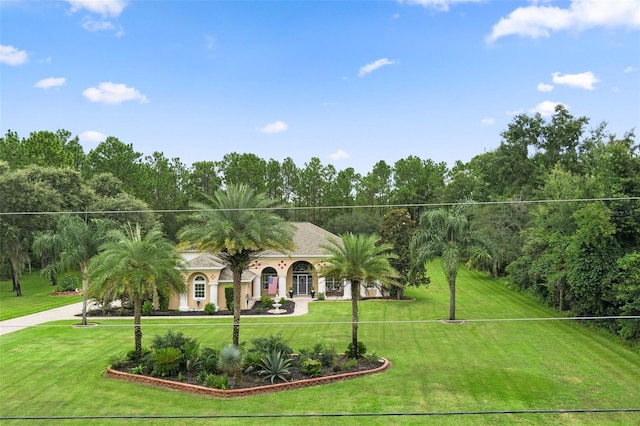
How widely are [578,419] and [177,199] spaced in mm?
56549

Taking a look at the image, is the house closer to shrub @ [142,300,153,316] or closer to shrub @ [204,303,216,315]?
shrub @ [204,303,216,315]

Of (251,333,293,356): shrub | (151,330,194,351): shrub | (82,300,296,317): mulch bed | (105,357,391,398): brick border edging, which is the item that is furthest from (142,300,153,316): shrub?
(251,333,293,356): shrub

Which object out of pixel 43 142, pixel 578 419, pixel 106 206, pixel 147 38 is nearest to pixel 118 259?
pixel 147 38

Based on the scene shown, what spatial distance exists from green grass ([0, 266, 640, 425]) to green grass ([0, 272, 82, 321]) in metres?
6.96

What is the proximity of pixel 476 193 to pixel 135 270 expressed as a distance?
50.0m

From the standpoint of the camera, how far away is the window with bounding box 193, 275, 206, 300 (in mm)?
32031

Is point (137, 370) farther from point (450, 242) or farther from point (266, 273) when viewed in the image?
point (266, 273)

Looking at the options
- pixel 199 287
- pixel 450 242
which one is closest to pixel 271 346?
pixel 450 242

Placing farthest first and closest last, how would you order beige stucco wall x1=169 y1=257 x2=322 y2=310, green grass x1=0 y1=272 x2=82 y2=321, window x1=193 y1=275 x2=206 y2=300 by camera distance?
window x1=193 y1=275 x2=206 y2=300, beige stucco wall x1=169 y1=257 x2=322 y2=310, green grass x1=0 y1=272 x2=82 y2=321

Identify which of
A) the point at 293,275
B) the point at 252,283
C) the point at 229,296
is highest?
the point at 293,275

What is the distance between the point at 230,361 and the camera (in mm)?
17078

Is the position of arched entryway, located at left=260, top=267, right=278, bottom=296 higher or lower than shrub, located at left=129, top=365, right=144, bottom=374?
higher

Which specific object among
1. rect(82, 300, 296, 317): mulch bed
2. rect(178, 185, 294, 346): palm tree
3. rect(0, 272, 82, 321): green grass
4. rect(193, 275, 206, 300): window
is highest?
Answer: rect(178, 185, 294, 346): palm tree

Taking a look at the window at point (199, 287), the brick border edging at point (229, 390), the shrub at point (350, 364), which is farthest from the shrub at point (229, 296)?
the shrub at point (350, 364)
